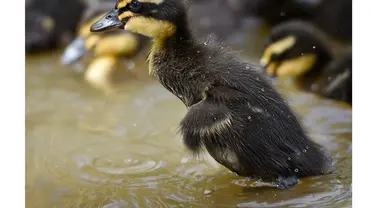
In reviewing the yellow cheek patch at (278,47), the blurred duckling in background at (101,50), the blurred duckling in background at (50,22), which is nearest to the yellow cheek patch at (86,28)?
the blurred duckling in background at (101,50)

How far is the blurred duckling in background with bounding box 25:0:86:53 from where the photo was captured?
117 inches

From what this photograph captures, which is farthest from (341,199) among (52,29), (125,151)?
(52,29)

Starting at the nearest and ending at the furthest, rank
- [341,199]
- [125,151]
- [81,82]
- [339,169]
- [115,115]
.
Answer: [341,199] → [339,169] → [125,151] → [115,115] → [81,82]

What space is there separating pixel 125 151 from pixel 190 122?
44 cm

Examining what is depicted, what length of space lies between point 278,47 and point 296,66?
0.10 metres

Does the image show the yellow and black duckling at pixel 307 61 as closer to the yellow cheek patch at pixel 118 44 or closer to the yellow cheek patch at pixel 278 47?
the yellow cheek patch at pixel 278 47

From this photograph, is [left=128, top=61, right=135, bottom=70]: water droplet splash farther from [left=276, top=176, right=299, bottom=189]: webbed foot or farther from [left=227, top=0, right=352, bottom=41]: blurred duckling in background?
[left=276, top=176, right=299, bottom=189]: webbed foot

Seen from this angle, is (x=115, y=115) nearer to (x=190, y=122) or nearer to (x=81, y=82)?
(x=81, y=82)

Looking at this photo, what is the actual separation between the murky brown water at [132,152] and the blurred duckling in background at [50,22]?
0.18 meters

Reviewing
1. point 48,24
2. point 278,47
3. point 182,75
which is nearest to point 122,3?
point 182,75

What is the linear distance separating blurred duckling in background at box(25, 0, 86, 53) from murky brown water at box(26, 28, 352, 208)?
18 centimetres

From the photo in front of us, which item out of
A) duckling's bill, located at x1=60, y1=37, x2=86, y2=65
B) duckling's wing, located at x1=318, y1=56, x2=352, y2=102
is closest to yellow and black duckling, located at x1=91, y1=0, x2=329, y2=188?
duckling's wing, located at x1=318, y1=56, x2=352, y2=102

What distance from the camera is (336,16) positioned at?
9.52ft
